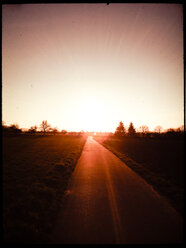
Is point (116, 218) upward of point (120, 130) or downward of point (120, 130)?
downward

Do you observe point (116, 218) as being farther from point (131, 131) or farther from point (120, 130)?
point (131, 131)

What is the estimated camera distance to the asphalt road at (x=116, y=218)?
113 inches

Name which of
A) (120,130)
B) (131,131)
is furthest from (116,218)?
(131,131)

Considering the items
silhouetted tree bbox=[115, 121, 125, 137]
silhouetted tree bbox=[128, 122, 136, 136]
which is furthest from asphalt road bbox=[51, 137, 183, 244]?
silhouetted tree bbox=[128, 122, 136, 136]

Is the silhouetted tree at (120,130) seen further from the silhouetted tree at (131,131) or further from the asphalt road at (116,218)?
the asphalt road at (116,218)

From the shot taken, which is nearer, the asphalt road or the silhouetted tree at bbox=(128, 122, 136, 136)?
the asphalt road

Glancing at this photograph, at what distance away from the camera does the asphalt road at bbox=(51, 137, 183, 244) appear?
286 cm

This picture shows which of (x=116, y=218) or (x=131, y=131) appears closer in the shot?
(x=116, y=218)

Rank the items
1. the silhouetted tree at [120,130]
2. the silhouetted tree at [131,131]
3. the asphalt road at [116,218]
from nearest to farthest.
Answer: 1. the asphalt road at [116,218]
2. the silhouetted tree at [120,130]
3. the silhouetted tree at [131,131]

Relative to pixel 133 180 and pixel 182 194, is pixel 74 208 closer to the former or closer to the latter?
pixel 133 180

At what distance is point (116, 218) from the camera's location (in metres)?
3.46

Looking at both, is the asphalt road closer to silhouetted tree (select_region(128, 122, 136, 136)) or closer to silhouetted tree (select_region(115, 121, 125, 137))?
silhouetted tree (select_region(115, 121, 125, 137))

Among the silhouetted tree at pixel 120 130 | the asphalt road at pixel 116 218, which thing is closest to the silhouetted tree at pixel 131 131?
the silhouetted tree at pixel 120 130

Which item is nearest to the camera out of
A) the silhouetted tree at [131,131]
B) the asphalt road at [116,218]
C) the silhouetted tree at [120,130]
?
the asphalt road at [116,218]
